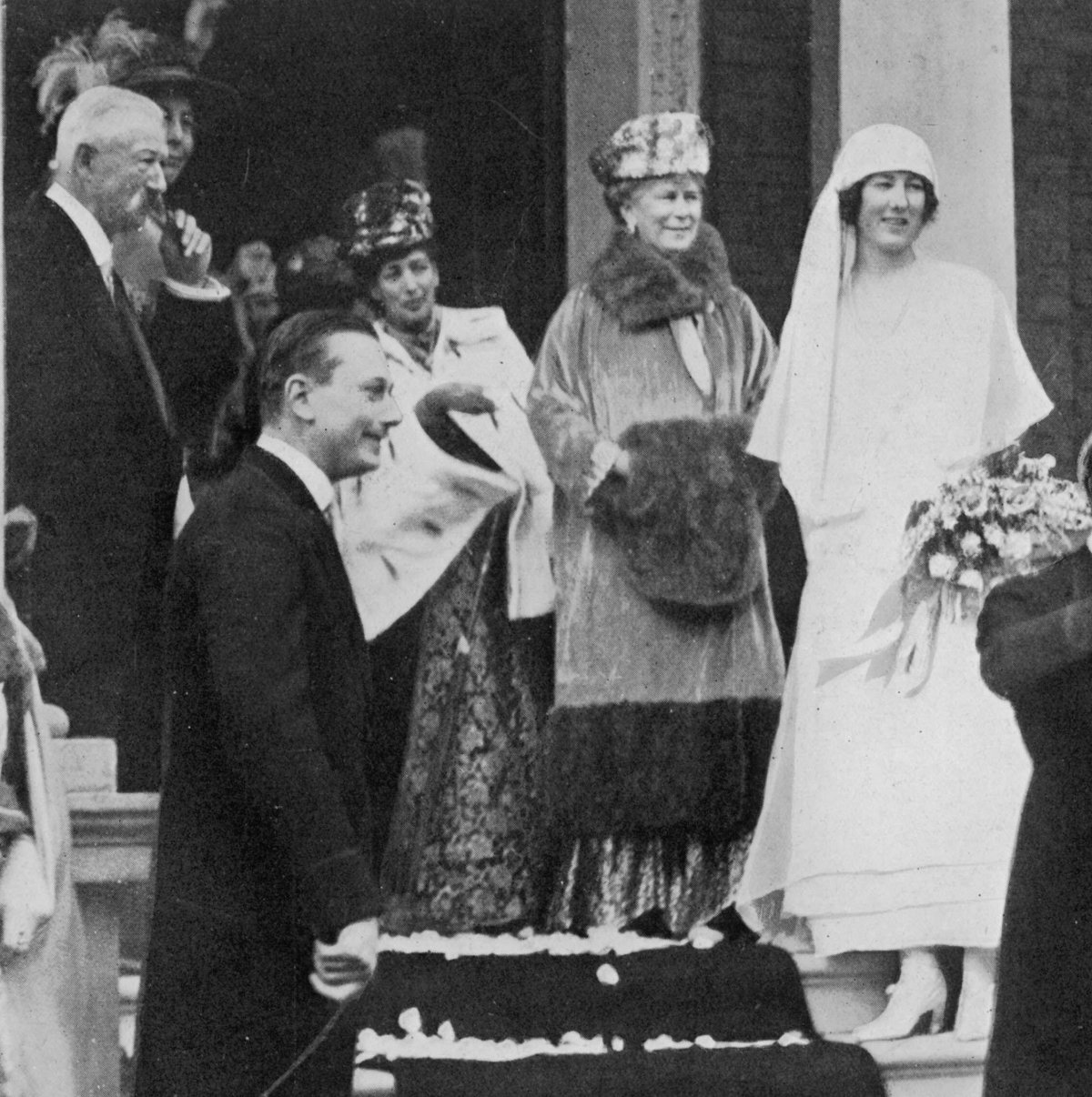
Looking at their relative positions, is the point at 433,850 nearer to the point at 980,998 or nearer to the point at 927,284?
the point at 980,998

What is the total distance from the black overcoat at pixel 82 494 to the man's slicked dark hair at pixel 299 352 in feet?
2.05

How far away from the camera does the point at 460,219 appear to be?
5.80 metres

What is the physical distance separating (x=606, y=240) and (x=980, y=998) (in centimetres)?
171

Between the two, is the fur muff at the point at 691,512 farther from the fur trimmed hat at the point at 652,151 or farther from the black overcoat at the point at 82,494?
the black overcoat at the point at 82,494

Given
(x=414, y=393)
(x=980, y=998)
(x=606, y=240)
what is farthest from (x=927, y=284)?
(x=980, y=998)

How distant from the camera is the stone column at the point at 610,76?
5.82m

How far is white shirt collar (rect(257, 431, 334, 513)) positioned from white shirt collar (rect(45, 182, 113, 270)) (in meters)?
1.18

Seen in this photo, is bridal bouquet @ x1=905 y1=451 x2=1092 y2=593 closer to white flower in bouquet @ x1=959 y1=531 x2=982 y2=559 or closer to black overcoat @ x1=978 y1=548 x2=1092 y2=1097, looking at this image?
white flower in bouquet @ x1=959 y1=531 x2=982 y2=559

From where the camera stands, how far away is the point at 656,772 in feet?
18.5

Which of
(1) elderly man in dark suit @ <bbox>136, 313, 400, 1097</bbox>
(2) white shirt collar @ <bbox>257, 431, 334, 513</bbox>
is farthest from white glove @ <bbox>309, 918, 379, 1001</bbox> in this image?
(2) white shirt collar @ <bbox>257, 431, 334, 513</bbox>

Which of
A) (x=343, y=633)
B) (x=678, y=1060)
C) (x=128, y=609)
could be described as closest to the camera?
(x=343, y=633)

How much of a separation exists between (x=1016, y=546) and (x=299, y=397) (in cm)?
145

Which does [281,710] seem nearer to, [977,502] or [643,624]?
[643,624]

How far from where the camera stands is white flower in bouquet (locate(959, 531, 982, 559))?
5.45 metres
